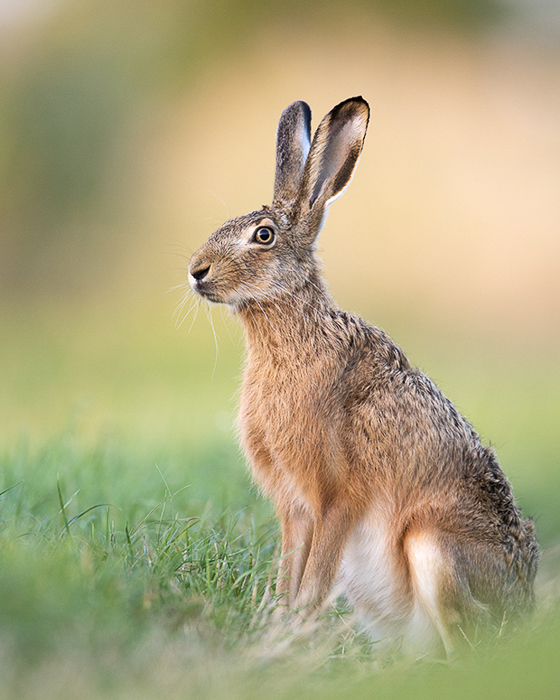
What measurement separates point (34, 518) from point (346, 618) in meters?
1.71

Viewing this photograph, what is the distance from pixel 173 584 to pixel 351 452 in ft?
3.57

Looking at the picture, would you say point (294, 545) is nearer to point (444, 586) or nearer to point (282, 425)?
point (282, 425)

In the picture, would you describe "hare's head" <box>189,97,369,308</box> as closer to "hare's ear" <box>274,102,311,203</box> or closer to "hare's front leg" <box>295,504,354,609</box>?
"hare's ear" <box>274,102,311,203</box>

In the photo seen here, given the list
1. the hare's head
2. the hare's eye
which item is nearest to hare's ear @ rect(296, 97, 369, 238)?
the hare's head

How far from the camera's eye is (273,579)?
4.18 meters

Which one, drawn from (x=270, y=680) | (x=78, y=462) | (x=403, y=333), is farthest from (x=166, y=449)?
(x=403, y=333)

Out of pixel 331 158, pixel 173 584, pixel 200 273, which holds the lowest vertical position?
pixel 173 584

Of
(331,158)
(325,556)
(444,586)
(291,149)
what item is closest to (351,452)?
(325,556)

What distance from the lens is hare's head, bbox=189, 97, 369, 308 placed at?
429 cm

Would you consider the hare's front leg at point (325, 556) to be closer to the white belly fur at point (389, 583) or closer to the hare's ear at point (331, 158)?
the white belly fur at point (389, 583)

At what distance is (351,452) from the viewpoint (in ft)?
13.5

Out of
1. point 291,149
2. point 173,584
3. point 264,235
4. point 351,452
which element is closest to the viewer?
point 173,584

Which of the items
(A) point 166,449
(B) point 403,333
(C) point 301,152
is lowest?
(A) point 166,449

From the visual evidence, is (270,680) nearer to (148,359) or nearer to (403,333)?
(148,359)
